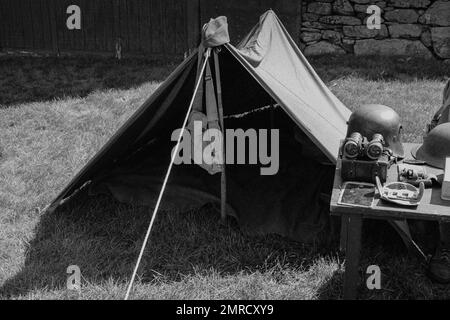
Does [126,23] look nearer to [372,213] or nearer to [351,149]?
[351,149]

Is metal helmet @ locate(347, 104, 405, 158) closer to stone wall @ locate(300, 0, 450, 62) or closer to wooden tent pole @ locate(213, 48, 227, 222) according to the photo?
wooden tent pole @ locate(213, 48, 227, 222)

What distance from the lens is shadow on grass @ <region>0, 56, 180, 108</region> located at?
720 cm

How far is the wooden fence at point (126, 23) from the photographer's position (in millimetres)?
8805

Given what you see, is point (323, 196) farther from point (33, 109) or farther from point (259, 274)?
point (33, 109)

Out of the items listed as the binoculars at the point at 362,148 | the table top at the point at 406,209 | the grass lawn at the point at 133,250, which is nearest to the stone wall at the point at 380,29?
the grass lawn at the point at 133,250

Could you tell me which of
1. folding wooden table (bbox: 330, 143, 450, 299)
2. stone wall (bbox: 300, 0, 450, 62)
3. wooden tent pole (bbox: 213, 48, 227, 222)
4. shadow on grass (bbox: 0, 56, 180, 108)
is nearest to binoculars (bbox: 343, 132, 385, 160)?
folding wooden table (bbox: 330, 143, 450, 299)

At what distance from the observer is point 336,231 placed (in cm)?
382

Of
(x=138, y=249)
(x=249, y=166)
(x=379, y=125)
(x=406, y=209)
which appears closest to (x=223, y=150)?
(x=138, y=249)

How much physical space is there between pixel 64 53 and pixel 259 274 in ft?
22.0

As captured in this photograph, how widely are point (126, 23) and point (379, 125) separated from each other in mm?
6471

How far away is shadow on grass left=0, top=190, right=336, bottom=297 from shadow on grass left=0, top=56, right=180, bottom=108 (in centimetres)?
330

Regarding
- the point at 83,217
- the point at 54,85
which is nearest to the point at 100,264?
the point at 83,217

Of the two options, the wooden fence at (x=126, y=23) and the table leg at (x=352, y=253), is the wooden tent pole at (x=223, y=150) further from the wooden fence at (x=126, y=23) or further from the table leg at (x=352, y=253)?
the wooden fence at (x=126, y=23)

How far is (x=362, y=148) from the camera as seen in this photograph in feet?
9.75
